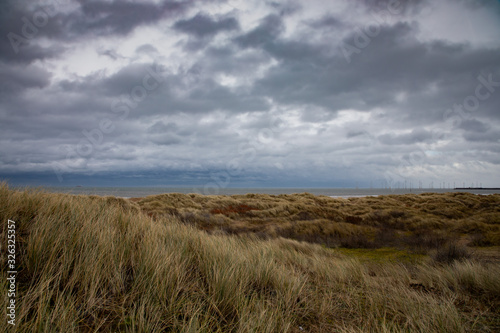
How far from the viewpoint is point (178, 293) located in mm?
3293

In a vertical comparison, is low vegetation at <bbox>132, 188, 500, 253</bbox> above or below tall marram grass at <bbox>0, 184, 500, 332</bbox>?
below

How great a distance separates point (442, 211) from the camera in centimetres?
2089

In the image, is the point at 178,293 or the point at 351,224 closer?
the point at 178,293

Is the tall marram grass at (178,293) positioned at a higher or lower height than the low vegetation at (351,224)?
higher

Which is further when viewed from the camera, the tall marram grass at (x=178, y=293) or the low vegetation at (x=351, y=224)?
the low vegetation at (x=351, y=224)

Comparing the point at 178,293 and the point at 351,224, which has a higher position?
the point at 178,293

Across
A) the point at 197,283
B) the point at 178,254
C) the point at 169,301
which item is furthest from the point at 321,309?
the point at 178,254

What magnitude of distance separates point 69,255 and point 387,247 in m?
12.2

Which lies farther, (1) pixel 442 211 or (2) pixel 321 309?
(1) pixel 442 211

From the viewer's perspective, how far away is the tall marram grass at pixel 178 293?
2.62 metres

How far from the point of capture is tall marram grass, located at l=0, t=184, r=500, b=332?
2.62 metres

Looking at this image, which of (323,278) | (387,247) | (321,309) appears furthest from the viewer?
(387,247)

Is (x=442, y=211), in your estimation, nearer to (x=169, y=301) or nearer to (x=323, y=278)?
(x=323, y=278)

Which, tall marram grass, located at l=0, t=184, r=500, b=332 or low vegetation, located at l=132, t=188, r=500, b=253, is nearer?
tall marram grass, located at l=0, t=184, r=500, b=332
